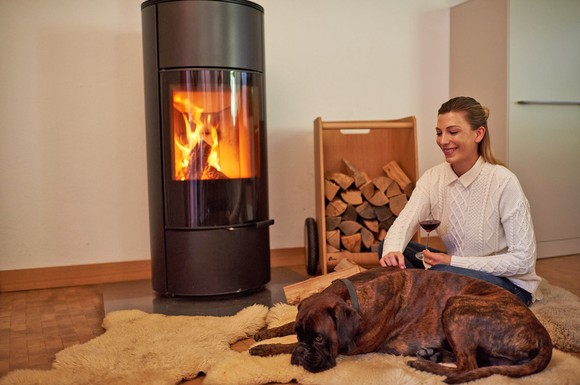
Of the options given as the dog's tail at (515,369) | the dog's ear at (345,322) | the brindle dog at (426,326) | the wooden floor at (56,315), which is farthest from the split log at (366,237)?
the dog's tail at (515,369)

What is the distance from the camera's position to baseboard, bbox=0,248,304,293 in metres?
3.62

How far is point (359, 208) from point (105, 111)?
1564 mm

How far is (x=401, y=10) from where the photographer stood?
14.2 feet

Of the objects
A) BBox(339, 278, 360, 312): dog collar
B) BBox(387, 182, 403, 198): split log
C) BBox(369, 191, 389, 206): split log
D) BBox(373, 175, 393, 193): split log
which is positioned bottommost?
BBox(339, 278, 360, 312): dog collar

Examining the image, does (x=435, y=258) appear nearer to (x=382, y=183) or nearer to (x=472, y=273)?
(x=472, y=273)

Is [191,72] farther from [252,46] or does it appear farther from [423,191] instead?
[423,191]

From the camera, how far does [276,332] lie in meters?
2.50

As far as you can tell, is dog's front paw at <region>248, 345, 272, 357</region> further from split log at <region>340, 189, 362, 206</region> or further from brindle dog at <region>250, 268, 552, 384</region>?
split log at <region>340, 189, 362, 206</region>

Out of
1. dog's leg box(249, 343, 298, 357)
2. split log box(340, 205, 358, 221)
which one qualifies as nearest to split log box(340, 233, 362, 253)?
split log box(340, 205, 358, 221)

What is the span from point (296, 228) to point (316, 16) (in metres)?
1.34

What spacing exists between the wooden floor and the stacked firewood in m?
0.36

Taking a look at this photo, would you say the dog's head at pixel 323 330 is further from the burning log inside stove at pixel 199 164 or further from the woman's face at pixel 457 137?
the burning log inside stove at pixel 199 164

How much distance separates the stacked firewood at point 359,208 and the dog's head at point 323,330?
174 cm

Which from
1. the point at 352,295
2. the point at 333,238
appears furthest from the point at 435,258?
the point at 333,238
